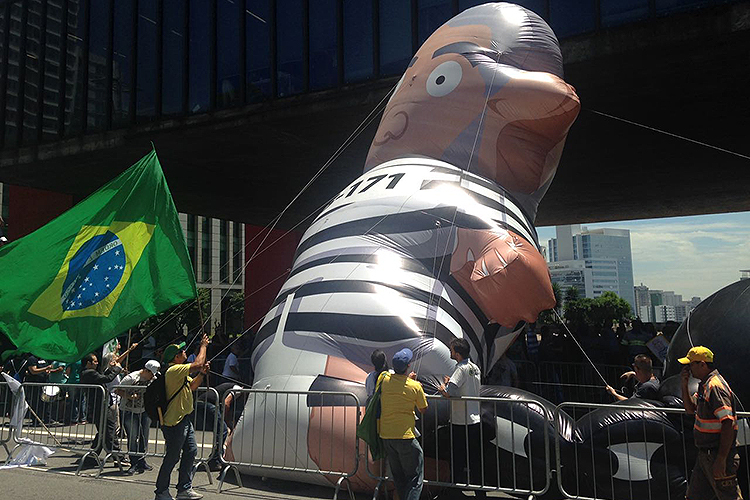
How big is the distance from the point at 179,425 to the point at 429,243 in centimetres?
319

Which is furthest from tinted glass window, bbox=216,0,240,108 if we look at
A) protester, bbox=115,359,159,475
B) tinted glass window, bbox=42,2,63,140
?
protester, bbox=115,359,159,475

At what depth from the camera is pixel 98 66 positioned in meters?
19.8

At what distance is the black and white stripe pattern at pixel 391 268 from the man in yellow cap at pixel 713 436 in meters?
2.57

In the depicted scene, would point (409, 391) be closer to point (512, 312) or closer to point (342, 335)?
point (342, 335)

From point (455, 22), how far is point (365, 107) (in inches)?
220

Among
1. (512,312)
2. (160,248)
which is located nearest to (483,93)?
(512,312)

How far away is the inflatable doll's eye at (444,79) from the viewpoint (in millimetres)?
9023

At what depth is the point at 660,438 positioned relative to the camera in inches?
221

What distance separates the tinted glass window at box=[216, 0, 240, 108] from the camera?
56.7ft

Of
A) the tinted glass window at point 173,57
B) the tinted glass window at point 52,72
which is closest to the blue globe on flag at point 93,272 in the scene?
the tinted glass window at point 173,57

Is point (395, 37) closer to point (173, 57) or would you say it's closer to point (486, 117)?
point (173, 57)

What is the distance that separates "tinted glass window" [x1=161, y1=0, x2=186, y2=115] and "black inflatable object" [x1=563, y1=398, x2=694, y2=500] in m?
15.1

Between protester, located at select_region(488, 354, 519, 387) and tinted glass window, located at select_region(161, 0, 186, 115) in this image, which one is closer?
protester, located at select_region(488, 354, 519, 387)

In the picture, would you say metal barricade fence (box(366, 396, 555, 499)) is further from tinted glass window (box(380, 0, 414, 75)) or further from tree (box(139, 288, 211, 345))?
tree (box(139, 288, 211, 345))
